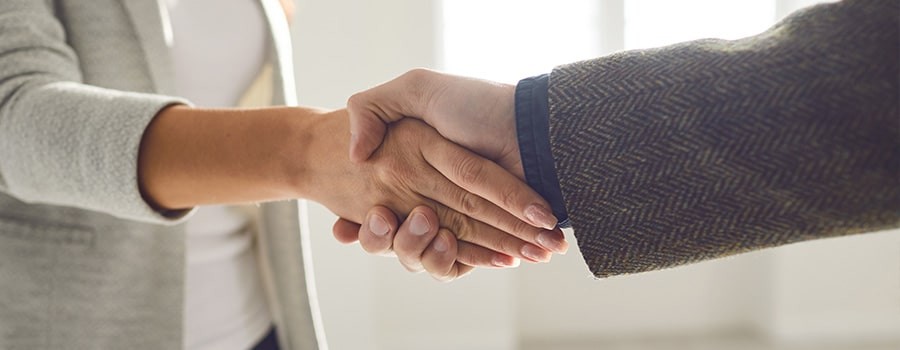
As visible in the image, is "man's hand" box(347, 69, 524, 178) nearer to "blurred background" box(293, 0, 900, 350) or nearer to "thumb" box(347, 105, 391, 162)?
"thumb" box(347, 105, 391, 162)

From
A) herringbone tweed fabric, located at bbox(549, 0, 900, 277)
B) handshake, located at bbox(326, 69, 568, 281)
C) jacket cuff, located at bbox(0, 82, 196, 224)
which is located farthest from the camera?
handshake, located at bbox(326, 69, 568, 281)

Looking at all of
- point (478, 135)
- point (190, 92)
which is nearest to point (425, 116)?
point (478, 135)

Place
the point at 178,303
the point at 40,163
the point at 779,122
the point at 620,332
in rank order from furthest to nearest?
the point at 620,332 → the point at 178,303 → the point at 40,163 → the point at 779,122

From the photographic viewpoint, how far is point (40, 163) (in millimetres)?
728

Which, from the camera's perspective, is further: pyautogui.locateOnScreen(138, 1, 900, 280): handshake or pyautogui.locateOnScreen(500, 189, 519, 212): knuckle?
pyautogui.locateOnScreen(500, 189, 519, 212): knuckle

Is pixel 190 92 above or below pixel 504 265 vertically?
above

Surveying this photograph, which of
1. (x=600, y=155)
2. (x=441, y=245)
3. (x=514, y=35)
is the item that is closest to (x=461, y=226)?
(x=441, y=245)

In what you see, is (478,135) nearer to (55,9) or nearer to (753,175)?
(753,175)

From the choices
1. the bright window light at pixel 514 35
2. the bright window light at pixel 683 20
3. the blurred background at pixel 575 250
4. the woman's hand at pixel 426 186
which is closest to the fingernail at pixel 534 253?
the woman's hand at pixel 426 186

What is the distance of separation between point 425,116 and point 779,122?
1.20 ft

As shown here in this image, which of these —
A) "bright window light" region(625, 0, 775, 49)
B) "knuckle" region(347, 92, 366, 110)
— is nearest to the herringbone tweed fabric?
"knuckle" region(347, 92, 366, 110)

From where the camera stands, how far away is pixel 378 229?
90cm

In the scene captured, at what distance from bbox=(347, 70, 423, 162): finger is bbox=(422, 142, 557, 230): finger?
0.05 meters

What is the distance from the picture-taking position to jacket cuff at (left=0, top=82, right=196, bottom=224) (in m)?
0.72
